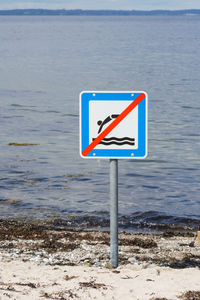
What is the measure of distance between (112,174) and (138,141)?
1.60 ft

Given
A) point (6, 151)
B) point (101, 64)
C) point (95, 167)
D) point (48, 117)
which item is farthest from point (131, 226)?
point (101, 64)

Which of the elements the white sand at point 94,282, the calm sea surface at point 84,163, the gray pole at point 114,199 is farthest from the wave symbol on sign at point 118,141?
the calm sea surface at point 84,163

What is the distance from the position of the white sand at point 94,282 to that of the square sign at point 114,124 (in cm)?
136

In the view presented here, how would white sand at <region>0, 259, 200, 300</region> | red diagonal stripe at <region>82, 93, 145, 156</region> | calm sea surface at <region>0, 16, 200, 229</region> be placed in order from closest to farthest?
white sand at <region>0, 259, 200, 300</region>, red diagonal stripe at <region>82, 93, 145, 156</region>, calm sea surface at <region>0, 16, 200, 229</region>

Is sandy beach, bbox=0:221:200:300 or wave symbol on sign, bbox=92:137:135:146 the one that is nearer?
sandy beach, bbox=0:221:200:300

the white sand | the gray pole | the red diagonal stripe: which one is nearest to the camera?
the white sand

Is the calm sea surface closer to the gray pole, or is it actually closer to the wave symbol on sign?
the gray pole

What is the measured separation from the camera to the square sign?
273 inches

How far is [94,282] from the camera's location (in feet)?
22.2

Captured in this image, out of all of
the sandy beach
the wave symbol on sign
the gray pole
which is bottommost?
the sandy beach

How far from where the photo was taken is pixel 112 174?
712 cm

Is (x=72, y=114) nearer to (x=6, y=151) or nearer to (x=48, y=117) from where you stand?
(x=48, y=117)

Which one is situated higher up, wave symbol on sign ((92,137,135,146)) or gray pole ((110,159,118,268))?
wave symbol on sign ((92,137,135,146))

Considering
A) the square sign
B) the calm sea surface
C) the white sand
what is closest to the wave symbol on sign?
the square sign
